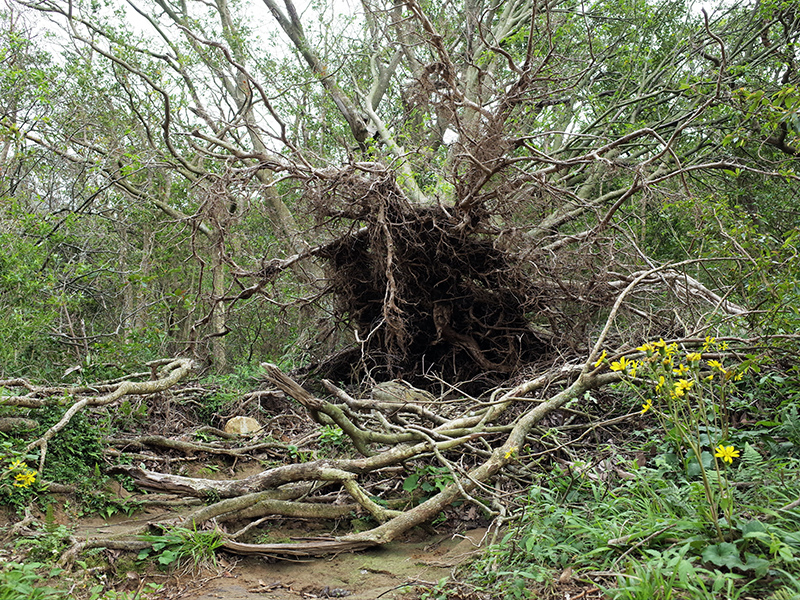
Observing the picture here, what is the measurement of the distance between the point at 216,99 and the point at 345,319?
834 cm

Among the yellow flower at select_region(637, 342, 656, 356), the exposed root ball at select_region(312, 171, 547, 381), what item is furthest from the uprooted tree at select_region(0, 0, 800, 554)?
the yellow flower at select_region(637, 342, 656, 356)

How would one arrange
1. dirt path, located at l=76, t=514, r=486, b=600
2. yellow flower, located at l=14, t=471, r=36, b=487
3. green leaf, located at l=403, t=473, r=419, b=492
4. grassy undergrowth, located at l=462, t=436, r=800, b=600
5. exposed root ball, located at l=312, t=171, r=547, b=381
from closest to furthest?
grassy undergrowth, located at l=462, t=436, r=800, b=600 → dirt path, located at l=76, t=514, r=486, b=600 → yellow flower, located at l=14, t=471, r=36, b=487 → green leaf, located at l=403, t=473, r=419, b=492 → exposed root ball, located at l=312, t=171, r=547, b=381

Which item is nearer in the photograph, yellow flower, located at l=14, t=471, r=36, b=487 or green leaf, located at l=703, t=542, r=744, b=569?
green leaf, located at l=703, t=542, r=744, b=569

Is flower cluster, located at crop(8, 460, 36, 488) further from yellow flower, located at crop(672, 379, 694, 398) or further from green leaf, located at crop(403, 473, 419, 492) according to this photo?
yellow flower, located at crop(672, 379, 694, 398)

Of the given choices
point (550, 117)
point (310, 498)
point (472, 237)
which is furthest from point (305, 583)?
point (550, 117)

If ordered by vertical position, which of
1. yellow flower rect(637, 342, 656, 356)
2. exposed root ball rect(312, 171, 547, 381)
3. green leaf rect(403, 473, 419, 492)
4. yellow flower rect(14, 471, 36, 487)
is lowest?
green leaf rect(403, 473, 419, 492)

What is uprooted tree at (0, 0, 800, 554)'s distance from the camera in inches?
162

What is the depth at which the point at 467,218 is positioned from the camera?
20.4 ft

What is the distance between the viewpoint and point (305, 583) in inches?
123

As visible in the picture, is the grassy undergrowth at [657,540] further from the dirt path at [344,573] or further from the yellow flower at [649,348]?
the yellow flower at [649,348]

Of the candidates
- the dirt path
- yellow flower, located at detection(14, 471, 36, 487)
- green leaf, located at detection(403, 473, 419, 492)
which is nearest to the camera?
the dirt path

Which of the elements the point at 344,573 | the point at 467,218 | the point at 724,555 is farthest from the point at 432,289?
the point at 724,555

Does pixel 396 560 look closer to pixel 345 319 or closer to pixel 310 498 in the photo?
pixel 310 498

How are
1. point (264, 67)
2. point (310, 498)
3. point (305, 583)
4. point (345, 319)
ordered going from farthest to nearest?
point (264, 67) < point (345, 319) < point (310, 498) < point (305, 583)
